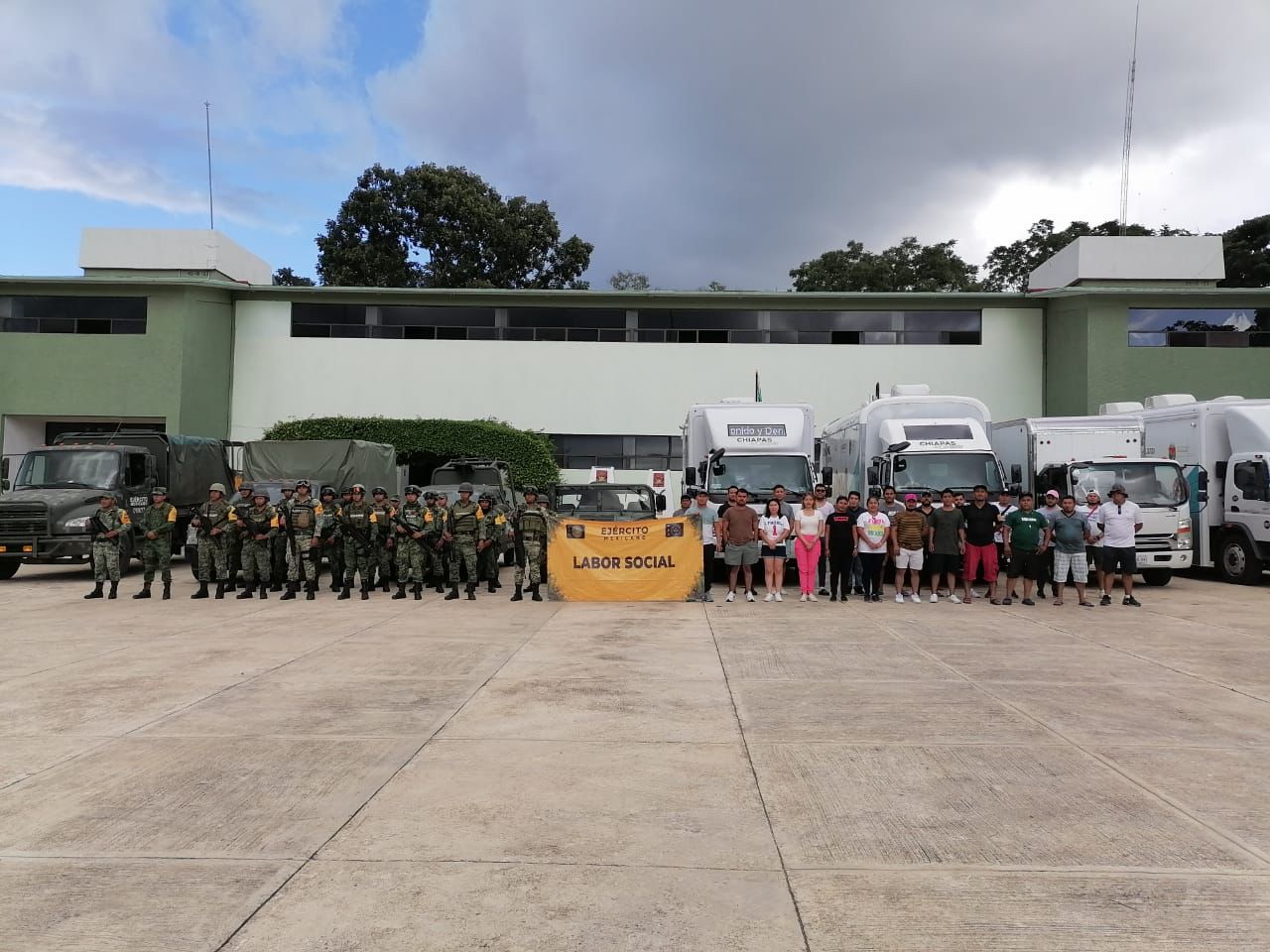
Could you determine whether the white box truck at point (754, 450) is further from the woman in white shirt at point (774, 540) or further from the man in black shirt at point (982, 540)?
the man in black shirt at point (982, 540)

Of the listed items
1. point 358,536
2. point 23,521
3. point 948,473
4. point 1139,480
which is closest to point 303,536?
point 358,536

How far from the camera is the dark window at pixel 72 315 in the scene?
2936cm

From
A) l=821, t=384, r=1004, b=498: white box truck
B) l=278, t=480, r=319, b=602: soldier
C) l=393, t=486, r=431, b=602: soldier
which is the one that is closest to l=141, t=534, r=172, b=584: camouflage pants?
l=278, t=480, r=319, b=602: soldier

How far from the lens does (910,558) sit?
1387 centimetres

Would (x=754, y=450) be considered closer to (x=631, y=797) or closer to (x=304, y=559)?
(x=304, y=559)

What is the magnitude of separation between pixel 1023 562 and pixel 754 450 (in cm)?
498

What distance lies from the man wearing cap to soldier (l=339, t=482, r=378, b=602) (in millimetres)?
7776

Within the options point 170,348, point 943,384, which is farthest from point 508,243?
point 943,384

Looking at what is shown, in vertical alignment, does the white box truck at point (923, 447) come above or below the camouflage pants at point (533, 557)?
above

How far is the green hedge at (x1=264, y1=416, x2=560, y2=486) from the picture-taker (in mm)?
28172

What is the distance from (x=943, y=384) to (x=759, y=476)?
15707mm

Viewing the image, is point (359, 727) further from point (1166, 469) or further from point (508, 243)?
point (508, 243)

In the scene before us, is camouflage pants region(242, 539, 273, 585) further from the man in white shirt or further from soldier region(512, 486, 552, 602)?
the man in white shirt

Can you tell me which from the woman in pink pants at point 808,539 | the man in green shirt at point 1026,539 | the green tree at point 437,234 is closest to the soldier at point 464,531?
the woman in pink pants at point 808,539
